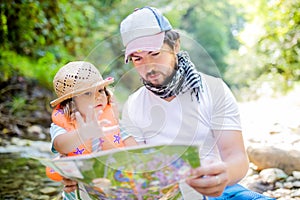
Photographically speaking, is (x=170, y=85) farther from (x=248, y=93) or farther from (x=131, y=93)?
(x=248, y=93)

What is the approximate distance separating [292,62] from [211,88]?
506 cm

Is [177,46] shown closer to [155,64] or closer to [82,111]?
[155,64]

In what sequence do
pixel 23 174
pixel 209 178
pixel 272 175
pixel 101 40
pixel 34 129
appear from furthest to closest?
pixel 101 40 → pixel 34 129 → pixel 23 174 → pixel 272 175 → pixel 209 178

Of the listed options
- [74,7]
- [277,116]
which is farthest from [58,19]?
[277,116]

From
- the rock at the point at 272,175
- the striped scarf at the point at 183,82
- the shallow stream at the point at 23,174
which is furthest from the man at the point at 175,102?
the rock at the point at 272,175

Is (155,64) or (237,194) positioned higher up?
(155,64)

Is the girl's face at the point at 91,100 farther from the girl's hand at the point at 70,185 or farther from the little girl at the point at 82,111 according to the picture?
the girl's hand at the point at 70,185

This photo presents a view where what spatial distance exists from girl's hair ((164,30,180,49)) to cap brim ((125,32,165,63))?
0.02 m

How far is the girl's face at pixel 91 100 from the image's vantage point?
48.0 inches

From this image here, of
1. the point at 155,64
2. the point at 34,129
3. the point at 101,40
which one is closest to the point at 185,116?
the point at 155,64

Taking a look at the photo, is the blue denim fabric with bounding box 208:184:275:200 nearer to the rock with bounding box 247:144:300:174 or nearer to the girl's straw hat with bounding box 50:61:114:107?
the girl's straw hat with bounding box 50:61:114:107

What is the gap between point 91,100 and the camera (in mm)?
1228

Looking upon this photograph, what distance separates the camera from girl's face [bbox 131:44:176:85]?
113cm

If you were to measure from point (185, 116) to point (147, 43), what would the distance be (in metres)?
0.25
